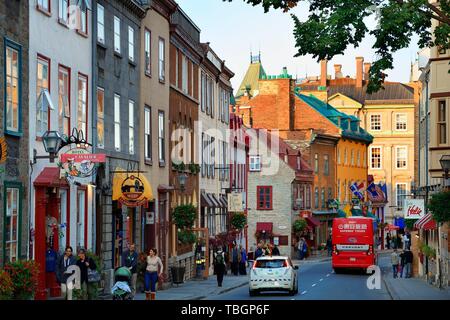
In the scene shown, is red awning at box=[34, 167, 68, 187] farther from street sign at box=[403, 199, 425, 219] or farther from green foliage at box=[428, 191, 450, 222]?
street sign at box=[403, 199, 425, 219]

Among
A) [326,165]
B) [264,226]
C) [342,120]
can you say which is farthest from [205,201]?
[342,120]

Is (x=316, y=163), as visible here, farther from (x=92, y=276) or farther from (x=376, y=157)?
(x=92, y=276)

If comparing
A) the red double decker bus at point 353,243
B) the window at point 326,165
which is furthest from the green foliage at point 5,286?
the window at point 326,165

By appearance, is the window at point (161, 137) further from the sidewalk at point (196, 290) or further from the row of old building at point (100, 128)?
the sidewalk at point (196, 290)

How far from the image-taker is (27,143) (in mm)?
24062

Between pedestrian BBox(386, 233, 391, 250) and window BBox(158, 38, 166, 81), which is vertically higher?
window BBox(158, 38, 166, 81)

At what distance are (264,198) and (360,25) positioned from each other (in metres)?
66.4

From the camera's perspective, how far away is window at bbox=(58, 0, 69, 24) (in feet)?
90.2

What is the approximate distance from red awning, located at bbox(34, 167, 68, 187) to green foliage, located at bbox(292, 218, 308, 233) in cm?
5986

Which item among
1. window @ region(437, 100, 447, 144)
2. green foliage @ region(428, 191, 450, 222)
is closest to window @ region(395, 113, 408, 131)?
window @ region(437, 100, 447, 144)

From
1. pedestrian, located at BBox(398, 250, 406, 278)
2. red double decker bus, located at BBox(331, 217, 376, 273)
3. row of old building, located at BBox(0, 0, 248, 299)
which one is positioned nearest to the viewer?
row of old building, located at BBox(0, 0, 248, 299)

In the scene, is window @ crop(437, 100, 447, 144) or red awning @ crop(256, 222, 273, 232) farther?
red awning @ crop(256, 222, 273, 232)

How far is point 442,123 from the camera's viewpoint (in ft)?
135
